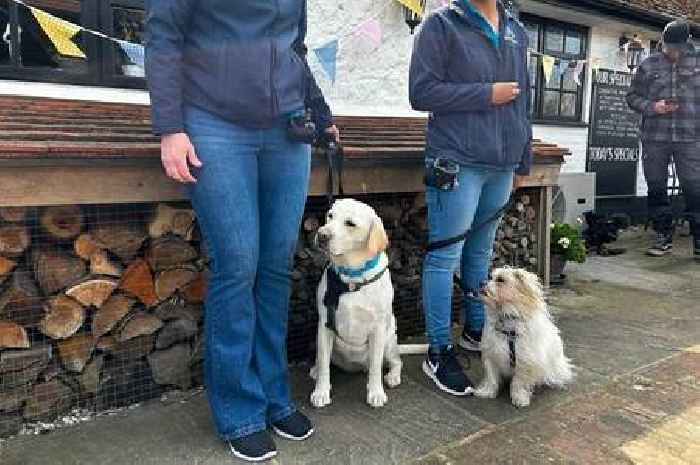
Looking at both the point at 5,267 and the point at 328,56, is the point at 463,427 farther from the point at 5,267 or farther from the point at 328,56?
the point at 328,56

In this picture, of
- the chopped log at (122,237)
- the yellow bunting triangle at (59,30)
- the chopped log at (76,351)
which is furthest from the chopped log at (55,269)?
the yellow bunting triangle at (59,30)

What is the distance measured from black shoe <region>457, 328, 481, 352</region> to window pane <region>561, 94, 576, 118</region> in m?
5.51

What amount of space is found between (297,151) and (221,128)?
1.15 feet

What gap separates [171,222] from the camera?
2.99 metres

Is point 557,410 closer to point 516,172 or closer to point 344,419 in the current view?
point 344,419

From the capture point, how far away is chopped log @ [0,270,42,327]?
2598mm

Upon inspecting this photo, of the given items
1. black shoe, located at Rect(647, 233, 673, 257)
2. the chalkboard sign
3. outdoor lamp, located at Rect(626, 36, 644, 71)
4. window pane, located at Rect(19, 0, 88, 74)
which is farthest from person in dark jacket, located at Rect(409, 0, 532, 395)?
outdoor lamp, located at Rect(626, 36, 644, 71)

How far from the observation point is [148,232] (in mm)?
2932

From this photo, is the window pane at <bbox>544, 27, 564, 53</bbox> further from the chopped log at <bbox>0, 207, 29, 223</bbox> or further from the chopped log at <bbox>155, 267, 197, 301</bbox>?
the chopped log at <bbox>0, 207, 29, 223</bbox>

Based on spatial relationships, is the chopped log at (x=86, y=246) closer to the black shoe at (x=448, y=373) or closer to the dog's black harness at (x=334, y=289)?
the dog's black harness at (x=334, y=289)

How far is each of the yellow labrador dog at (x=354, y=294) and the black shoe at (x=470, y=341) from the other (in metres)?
0.76

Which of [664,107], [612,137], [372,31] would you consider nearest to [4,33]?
[372,31]

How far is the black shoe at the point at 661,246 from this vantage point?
6762 mm

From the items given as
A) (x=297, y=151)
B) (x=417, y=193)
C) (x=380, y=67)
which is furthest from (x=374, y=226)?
(x=380, y=67)
